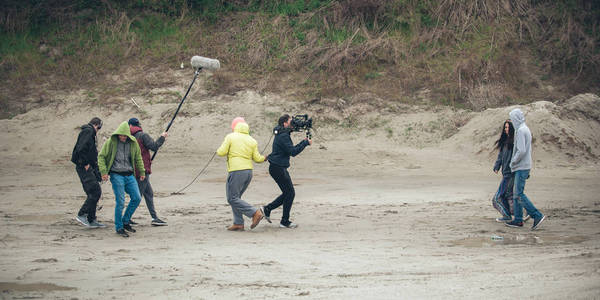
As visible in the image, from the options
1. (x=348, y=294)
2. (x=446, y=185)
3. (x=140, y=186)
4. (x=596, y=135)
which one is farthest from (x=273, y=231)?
(x=596, y=135)

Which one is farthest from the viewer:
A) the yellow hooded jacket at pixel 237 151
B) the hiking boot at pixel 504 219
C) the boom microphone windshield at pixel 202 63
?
the boom microphone windshield at pixel 202 63

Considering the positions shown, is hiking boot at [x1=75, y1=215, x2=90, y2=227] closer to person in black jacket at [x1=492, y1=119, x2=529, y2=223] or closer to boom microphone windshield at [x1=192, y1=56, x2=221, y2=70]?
boom microphone windshield at [x1=192, y1=56, x2=221, y2=70]

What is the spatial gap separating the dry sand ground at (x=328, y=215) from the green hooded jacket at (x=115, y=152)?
3.31 feet

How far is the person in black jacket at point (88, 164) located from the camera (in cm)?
916

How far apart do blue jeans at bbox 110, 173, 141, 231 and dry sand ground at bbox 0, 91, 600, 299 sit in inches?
11.2

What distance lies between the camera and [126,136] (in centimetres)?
895

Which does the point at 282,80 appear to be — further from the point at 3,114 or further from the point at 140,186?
the point at 140,186

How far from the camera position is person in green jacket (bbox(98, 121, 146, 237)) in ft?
28.8

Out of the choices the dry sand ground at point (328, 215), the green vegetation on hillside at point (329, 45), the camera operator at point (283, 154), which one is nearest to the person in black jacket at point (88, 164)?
the dry sand ground at point (328, 215)

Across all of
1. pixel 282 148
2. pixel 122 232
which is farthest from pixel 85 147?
pixel 282 148

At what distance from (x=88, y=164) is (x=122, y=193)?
802 mm

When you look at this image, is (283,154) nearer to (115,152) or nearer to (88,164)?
(115,152)

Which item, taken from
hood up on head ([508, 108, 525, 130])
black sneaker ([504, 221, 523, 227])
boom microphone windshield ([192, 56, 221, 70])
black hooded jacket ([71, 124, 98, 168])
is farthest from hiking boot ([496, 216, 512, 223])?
black hooded jacket ([71, 124, 98, 168])

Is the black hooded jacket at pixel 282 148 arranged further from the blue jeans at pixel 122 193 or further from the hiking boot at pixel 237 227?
the blue jeans at pixel 122 193
